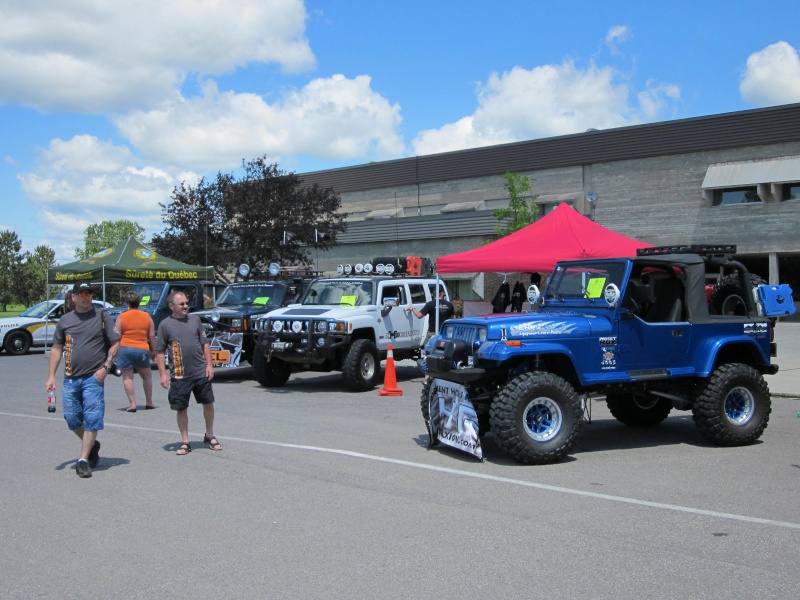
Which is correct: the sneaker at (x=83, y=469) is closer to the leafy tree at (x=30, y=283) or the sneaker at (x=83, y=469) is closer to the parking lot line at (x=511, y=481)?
the parking lot line at (x=511, y=481)

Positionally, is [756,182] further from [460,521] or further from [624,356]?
[460,521]

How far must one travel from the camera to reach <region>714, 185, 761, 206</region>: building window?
34766 millimetres

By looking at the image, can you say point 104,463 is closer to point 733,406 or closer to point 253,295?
point 733,406

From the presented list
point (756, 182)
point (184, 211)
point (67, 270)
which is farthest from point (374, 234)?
point (67, 270)

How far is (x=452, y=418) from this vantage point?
855 centimetres

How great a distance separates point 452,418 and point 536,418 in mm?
905

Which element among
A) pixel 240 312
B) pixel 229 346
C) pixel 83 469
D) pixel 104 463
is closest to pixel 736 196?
pixel 240 312

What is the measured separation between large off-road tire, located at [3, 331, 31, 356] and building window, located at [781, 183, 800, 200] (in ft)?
96.0

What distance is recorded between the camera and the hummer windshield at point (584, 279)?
29.4 ft

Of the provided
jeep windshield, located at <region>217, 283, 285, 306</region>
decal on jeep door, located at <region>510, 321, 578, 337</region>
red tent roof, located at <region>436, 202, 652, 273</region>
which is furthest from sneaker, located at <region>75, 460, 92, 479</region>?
jeep windshield, located at <region>217, 283, 285, 306</region>

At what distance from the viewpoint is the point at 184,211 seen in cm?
3092

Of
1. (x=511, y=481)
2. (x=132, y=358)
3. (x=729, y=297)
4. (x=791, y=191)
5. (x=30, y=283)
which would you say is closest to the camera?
(x=511, y=481)

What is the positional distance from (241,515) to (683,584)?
10.8 ft

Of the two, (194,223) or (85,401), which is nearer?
(85,401)
